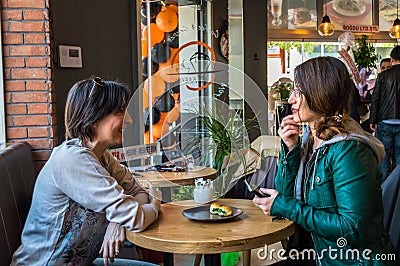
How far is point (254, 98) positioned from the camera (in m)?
3.56

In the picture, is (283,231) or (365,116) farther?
(365,116)

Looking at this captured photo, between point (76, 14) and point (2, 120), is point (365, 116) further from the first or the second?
point (2, 120)

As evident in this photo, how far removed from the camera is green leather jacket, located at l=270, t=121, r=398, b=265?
5.29ft

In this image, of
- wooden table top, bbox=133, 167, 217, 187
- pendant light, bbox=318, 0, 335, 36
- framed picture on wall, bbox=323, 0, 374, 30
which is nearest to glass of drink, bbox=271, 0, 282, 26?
pendant light, bbox=318, 0, 335, 36

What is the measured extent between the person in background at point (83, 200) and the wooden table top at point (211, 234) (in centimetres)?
7

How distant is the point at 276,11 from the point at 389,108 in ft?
14.6

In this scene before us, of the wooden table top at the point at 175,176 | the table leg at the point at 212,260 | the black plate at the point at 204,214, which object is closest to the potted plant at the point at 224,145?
the wooden table top at the point at 175,176

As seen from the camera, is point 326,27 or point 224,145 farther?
point 326,27

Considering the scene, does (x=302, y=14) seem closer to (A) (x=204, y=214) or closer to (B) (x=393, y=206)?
(B) (x=393, y=206)

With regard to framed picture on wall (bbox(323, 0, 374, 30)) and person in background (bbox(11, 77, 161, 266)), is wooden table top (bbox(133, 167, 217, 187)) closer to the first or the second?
person in background (bbox(11, 77, 161, 266))

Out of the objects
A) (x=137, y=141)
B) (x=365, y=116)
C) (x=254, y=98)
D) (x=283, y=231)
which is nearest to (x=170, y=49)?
(x=137, y=141)

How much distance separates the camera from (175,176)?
11.0ft

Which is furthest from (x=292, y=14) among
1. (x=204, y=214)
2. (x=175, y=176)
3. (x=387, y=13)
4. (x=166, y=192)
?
(x=204, y=214)

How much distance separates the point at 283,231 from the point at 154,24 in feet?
11.4
